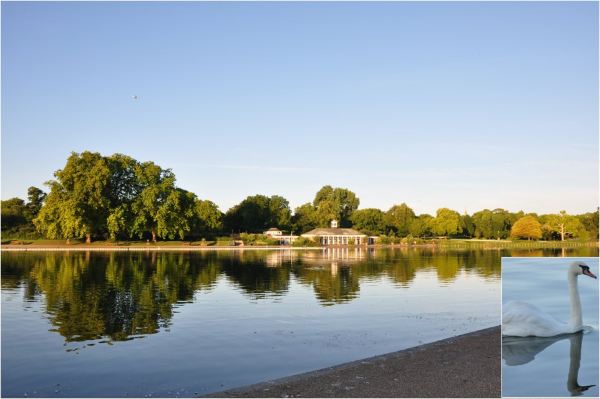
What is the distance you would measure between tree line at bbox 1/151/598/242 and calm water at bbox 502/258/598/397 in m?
79.5

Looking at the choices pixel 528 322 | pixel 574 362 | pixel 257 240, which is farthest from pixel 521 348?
pixel 257 240

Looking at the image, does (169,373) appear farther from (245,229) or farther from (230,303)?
(245,229)

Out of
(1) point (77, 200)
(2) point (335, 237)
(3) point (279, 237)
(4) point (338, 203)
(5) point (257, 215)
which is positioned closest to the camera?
(1) point (77, 200)

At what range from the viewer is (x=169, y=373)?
1312 centimetres

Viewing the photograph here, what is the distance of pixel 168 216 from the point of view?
89.1 m

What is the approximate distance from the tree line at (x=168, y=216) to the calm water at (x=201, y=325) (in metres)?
46.5

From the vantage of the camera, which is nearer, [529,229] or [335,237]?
[529,229]

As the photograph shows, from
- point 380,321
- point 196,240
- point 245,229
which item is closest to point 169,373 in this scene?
point 380,321

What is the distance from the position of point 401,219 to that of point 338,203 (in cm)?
1583

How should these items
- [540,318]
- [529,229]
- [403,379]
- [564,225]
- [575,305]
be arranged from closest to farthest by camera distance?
[540,318], [575,305], [403,379], [529,229], [564,225]

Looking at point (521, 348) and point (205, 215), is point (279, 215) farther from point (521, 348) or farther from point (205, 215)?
point (521, 348)

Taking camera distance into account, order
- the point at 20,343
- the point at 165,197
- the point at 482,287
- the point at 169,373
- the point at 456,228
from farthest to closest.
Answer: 1. the point at 456,228
2. the point at 165,197
3. the point at 482,287
4. the point at 20,343
5. the point at 169,373

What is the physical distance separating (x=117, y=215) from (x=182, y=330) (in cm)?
6783

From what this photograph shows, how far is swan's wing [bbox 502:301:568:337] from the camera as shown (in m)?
4.80
